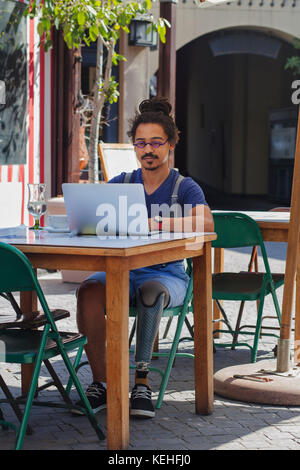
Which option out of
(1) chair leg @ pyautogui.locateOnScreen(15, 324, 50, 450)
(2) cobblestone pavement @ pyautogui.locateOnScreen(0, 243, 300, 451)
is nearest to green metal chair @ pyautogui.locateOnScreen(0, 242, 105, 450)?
(1) chair leg @ pyautogui.locateOnScreen(15, 324, 50, 450)

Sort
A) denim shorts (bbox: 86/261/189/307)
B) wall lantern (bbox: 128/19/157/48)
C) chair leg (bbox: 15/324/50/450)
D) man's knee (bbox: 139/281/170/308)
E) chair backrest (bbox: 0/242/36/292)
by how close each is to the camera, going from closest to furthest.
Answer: chair backrest (bbox: 0/242/36/292) < chair leg (bbox: 15/324/50/450) < man's knee (bbox: 139/281/170/308) < denim shorts (bbox: 86/261/189/307) < wall lantern (bbox: 128/19/157/48)

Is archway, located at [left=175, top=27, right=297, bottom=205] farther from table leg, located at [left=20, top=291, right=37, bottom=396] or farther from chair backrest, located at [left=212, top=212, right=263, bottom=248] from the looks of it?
table leg, located at [left=20, top=291, right=37, bottom=396]

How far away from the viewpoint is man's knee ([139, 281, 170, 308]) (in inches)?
177

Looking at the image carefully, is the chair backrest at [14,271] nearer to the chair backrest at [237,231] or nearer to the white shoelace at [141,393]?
the white shoelace at [141,393]

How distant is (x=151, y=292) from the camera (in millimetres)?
4508

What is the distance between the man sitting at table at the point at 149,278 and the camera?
4508mm

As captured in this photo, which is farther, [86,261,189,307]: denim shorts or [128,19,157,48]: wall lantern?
[128,19,157,48]: wall lantern

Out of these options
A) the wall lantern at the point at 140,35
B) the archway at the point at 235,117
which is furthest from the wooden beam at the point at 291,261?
the archway at the point at 235,117

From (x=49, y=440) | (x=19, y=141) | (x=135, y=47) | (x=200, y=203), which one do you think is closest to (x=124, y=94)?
(x=135, y=47)

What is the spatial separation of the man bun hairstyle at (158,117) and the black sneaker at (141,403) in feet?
4.48

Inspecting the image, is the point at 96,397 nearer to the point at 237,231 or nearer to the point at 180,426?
the point at 180,426

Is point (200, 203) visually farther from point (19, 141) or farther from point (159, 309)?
point (19, 141)

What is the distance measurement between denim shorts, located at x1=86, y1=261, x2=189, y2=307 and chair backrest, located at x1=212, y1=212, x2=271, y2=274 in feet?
2.79

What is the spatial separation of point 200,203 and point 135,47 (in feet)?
32.8
